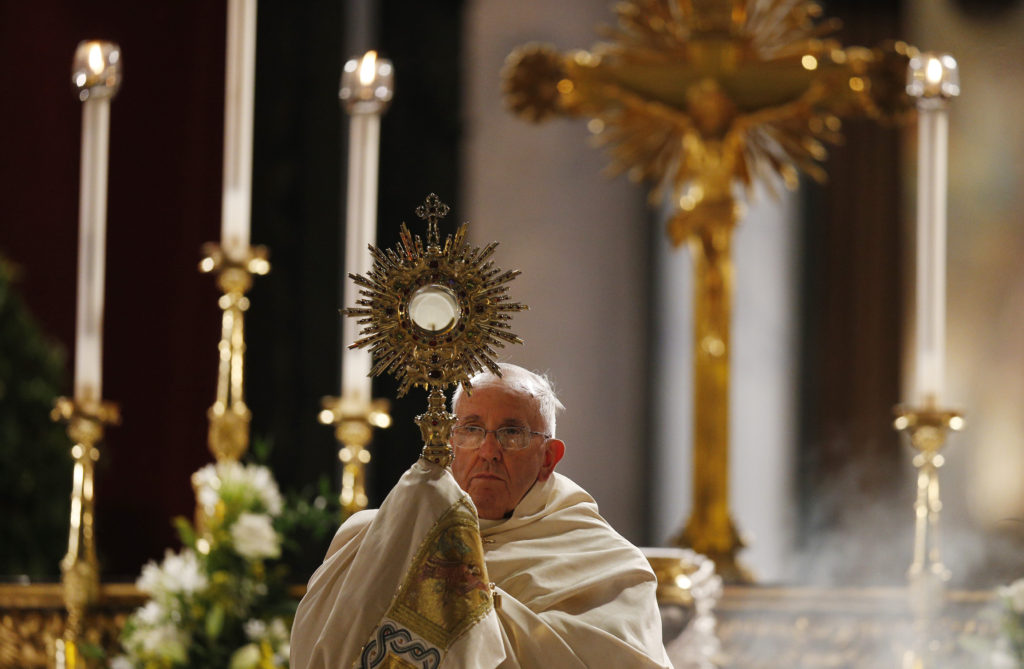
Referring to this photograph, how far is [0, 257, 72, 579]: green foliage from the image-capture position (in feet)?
15.8

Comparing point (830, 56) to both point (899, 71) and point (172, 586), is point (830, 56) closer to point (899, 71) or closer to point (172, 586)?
point (899, 71)

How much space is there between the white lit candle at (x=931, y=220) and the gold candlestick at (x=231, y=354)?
4.62 feet

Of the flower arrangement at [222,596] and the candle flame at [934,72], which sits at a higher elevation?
the candle flame at [934,72]

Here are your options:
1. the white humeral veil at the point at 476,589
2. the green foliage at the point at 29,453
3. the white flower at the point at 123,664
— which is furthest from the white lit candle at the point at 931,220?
the green foliage at the point at 29,453

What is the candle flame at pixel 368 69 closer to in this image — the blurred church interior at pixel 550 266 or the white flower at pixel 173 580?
the white flower at pixel 173 580

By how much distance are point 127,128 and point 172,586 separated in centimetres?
280

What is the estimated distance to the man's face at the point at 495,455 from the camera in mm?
2441

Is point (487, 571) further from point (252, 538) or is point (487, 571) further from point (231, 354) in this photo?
point (231, 354)

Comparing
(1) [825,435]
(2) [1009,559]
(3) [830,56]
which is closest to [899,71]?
(3) [830,56]

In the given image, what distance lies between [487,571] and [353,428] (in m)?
1.01

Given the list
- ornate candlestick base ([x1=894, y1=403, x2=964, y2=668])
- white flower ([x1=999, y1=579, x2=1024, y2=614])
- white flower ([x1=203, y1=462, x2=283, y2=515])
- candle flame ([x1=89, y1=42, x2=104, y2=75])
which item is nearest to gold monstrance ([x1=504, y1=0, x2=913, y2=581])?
ornate candlestick base ([x1=894, y1=403, x2=964, y2=668])

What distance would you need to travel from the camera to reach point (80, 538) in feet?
10.9

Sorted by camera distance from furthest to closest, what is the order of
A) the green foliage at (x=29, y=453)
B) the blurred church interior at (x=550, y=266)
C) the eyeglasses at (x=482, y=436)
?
the blurred church interior at (x=550, y=266)
the green foliage at (x=29, y=453)
the eyeglasses at (x=482, y=436)

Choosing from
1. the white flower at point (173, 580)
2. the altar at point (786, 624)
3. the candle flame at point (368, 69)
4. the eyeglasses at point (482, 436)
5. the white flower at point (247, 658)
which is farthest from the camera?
the candle flame at point (368, 69)
